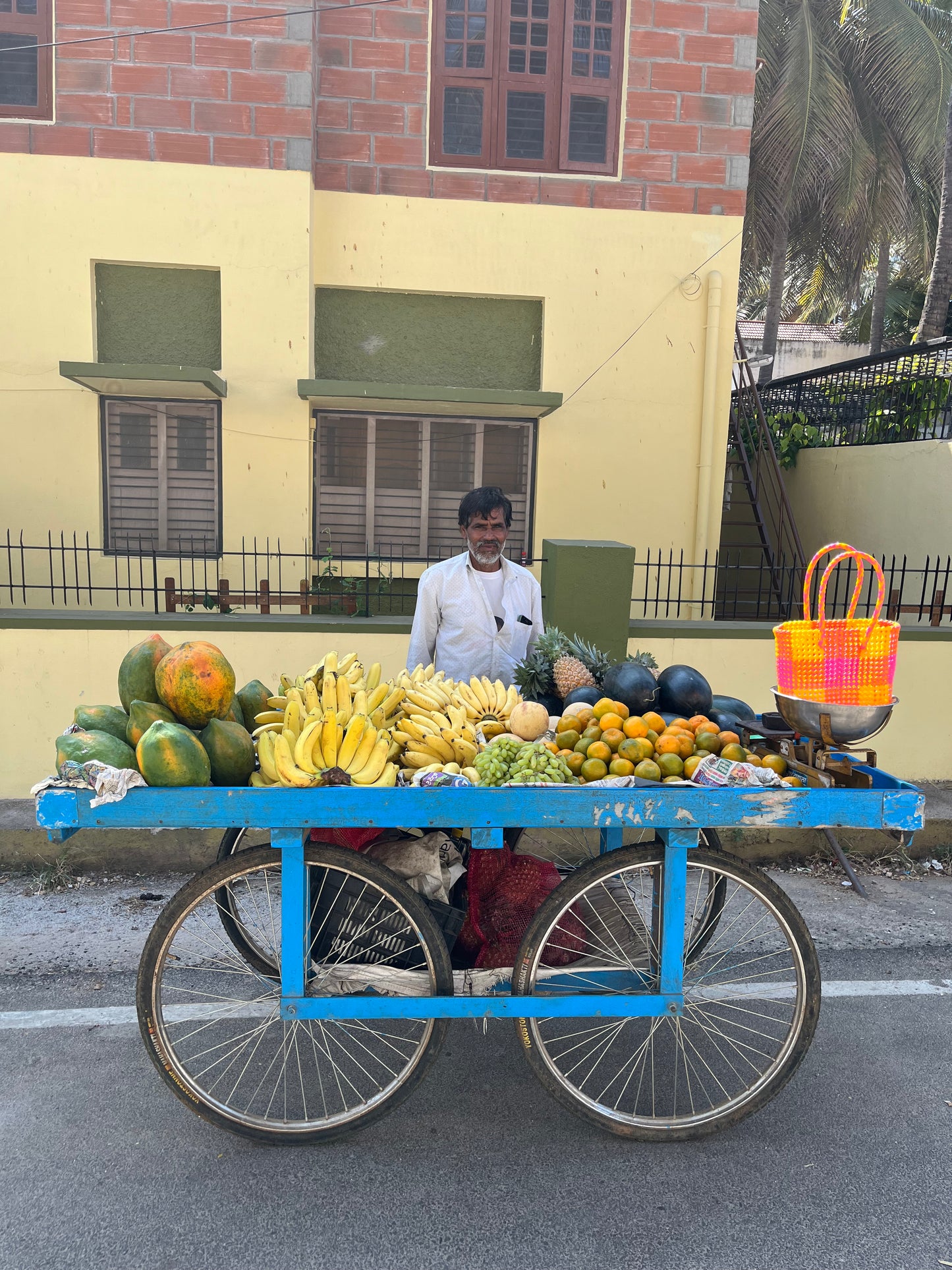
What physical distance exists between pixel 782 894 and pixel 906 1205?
0.91m

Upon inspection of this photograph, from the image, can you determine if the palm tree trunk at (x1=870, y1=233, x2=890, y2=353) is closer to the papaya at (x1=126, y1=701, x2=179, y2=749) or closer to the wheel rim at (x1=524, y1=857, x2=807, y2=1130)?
the wheel rim at (x1=524, y1=857, x2=807, y2=1130)

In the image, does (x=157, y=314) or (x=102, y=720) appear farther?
(x=157, y=314)

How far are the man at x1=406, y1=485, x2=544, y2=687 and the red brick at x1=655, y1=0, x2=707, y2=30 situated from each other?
7072 mm

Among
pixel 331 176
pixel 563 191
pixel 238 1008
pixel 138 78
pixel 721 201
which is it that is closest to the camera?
pixel 238 1008

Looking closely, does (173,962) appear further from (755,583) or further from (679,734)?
(755,583)

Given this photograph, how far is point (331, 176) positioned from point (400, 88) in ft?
3.44

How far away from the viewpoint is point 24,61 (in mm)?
7938

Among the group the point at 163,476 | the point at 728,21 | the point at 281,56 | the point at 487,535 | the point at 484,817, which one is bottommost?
the point at 484,817

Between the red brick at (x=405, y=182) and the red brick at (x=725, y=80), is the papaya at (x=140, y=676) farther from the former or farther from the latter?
the red brick at (x=725, y=80)

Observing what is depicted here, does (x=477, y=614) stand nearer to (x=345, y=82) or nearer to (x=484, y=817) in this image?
(x=484, y=817)

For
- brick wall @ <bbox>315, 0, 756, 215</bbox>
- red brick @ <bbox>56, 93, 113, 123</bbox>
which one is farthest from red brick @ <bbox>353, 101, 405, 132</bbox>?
red brick @ <bbox>56, 93, 113, 123</bbox>

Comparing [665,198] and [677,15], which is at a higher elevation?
[677,15]

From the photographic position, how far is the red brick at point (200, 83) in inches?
312

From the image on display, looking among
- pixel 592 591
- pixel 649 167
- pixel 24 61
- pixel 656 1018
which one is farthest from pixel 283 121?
pixel 656 1018
